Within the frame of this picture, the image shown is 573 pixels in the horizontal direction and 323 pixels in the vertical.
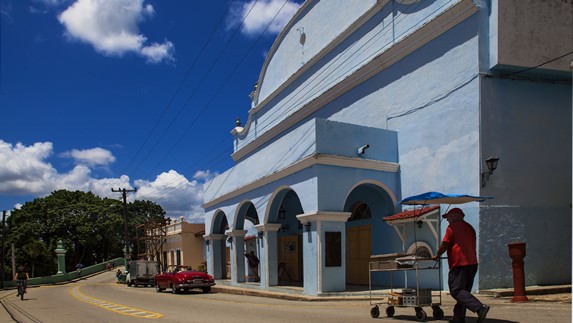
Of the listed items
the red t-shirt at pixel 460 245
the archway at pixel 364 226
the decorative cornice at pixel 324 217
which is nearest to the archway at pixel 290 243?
the archway at pixel 364 226

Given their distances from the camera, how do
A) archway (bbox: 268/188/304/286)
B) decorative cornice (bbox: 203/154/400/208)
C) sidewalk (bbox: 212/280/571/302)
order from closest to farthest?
sidewalk (bbox: 212/280/571/302) → decorative cornice (bbox: 203/154/400/208) → archway (bbox: 268/188/304/286)

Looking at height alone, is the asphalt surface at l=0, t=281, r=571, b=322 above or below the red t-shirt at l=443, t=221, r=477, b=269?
below

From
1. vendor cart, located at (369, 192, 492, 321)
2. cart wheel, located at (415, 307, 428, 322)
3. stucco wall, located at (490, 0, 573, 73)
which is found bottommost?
cart wheel, located at (415, 307, 428, 322)

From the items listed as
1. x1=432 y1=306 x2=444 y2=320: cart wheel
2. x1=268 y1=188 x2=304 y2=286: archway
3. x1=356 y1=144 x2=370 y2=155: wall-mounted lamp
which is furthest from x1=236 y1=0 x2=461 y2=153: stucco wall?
x1=432 y1=306 x2=444 y2=320: cart wheel

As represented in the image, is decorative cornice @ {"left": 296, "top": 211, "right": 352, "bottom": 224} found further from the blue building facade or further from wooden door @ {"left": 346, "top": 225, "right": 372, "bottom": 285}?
wooden door @ {"left": 346, "top": 225, "right": 372, "bottom": 285}

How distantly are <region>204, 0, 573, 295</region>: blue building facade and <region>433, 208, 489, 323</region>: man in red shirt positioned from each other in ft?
20.1

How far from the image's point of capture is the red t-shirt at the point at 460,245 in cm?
752

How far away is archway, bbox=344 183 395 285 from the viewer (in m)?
17.5

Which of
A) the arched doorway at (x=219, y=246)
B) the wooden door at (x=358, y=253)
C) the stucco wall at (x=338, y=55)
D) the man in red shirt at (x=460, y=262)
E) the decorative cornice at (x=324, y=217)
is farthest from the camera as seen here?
the arched doorway at (x=219, y=246)

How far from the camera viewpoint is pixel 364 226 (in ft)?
60.4

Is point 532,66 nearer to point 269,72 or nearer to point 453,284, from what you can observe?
point 453,284

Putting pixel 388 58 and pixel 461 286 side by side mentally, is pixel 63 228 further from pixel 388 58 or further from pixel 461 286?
pixel 461 286

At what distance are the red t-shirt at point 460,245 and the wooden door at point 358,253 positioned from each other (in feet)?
34.3

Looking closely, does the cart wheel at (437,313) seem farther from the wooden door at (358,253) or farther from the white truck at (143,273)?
the white truck at (143,273)
